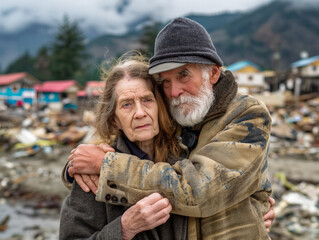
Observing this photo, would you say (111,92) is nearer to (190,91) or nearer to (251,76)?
(190,91)

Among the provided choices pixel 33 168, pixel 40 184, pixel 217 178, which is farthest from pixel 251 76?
pixel 217 178

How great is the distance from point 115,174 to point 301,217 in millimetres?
7597

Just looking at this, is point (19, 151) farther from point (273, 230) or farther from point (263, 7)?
point (263, 7)

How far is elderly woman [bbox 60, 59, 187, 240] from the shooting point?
1.87 metres

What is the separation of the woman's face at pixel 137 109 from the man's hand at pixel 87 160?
0.27 metres

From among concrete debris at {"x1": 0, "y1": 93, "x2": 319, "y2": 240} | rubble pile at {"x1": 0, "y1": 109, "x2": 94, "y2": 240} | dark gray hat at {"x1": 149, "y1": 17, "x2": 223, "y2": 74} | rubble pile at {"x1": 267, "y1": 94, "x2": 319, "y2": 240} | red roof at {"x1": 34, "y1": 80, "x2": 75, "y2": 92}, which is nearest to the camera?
dark gray hat at {"x1": 149, "y1": 17, "x2": 223, "y2": 74}

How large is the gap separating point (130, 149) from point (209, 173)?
78cm

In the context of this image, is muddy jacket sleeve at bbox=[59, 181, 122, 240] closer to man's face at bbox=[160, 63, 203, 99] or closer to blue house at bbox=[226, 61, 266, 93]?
man's face at bbox=[160, 63, 203, 99]

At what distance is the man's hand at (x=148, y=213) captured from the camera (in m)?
1.78

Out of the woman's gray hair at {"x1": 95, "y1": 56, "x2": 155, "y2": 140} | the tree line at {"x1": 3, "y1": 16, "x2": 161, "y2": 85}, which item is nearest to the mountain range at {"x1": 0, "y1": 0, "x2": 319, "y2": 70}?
the tree line at {"x1": 3, "y1": 16, "x2": 161, "y2": 85}

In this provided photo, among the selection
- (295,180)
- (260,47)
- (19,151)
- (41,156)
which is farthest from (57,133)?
(260,47)

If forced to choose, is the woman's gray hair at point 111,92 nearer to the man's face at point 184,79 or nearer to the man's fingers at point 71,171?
the man's face at point 184,79

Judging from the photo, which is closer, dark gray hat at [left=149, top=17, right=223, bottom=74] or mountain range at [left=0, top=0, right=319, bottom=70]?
dark gray hat at [left=149, top=17, right=223, bottom=74]

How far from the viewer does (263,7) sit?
140625 mm
